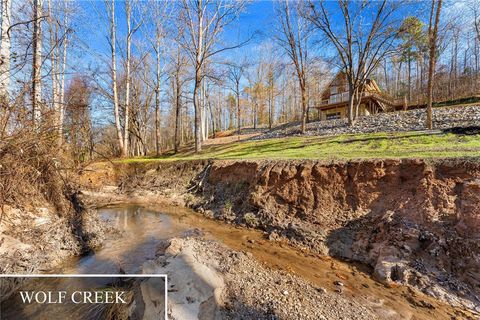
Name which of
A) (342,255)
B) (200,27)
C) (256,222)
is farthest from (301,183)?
(200,27)

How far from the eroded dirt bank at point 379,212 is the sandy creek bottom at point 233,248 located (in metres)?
0.37

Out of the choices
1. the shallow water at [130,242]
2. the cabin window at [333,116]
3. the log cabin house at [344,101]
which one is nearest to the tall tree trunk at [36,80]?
the shallow water at [130,242]

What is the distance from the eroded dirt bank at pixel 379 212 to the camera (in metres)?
4.23

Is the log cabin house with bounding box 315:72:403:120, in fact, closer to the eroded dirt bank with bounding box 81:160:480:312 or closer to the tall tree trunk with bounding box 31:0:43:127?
the eroded dirt bank with bounding box 81:160:480:312

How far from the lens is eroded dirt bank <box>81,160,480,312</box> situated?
423 cm

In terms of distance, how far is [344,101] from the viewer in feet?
86.3

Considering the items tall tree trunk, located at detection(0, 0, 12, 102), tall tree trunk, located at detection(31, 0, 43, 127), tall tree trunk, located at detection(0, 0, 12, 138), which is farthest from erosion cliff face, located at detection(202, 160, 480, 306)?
tall tree trunk, located at detection(0, 0, 12, 102)

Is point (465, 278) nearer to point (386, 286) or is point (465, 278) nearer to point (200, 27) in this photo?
point (386, 286)

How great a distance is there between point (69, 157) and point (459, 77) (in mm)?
40090

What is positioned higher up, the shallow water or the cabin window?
the cabin window

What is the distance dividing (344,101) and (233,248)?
25.4 m

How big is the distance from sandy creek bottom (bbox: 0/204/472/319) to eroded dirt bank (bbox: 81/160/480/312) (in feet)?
1.20

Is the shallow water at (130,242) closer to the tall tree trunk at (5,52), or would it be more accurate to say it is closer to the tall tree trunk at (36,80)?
the tall tree trunk at (36,80)

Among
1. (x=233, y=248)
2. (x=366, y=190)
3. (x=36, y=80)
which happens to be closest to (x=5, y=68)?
(x=36, y=80)
